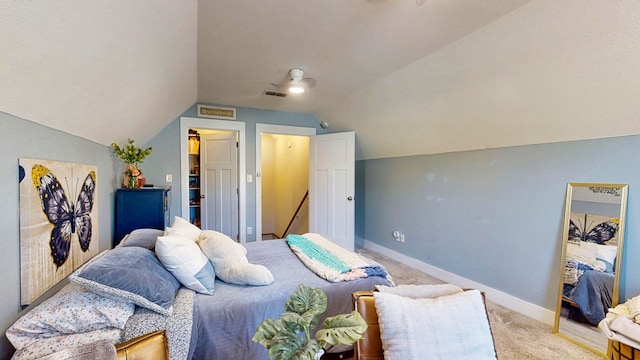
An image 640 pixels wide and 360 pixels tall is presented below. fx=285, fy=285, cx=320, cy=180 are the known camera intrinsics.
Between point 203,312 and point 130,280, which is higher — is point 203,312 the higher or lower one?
the lower one

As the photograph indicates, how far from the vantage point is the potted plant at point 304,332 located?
732 mm

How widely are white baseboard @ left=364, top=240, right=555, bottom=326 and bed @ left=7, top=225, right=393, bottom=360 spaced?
5.00 feet

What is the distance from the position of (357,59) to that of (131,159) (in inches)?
92.6

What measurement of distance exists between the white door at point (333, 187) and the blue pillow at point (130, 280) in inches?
121

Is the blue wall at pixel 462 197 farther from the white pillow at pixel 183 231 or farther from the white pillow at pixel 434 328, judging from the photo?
the white pillow at pixel 434 328

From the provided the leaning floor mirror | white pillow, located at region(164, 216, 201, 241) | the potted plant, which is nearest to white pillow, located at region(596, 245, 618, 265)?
the leaning floor mirror

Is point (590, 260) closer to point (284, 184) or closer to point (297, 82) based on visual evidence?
point (297, 82)

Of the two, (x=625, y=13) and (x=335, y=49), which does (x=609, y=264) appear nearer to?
(x=625, y=13)

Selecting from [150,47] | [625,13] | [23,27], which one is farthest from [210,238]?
[625,13]

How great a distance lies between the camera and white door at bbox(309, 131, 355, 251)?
4.31 metres

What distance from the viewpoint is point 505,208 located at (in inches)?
107

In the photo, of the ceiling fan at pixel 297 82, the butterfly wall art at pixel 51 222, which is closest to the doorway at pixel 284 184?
the ceiling fan at pixel 297 82

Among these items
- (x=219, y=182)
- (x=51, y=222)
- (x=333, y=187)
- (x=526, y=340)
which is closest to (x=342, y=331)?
(x=51, y=222)

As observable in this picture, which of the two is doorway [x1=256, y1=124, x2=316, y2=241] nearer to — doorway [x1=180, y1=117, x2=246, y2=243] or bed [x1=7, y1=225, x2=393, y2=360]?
doorway [x1=180, y1=117, x2=246, y2=243]
